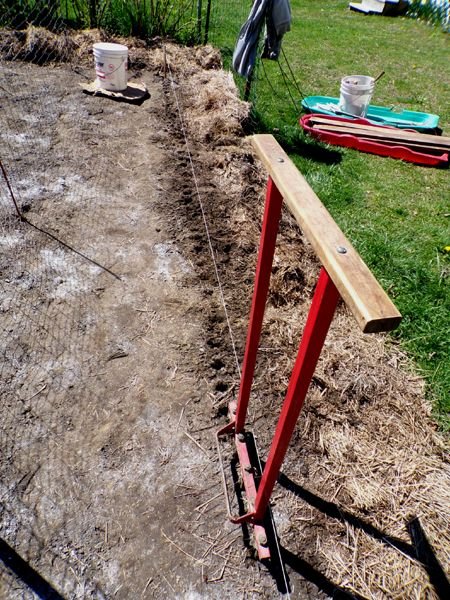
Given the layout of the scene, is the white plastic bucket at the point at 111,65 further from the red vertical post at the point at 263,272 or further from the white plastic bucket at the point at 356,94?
the red vertical post at the point at 263,272

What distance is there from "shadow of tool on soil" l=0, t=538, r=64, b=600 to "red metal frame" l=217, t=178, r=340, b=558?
0.95 m

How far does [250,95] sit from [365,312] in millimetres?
6940

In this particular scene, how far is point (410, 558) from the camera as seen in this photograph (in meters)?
2.46

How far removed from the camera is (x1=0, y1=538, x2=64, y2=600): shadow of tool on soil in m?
2.22

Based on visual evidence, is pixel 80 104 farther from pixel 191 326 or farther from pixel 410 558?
pixel 410 558

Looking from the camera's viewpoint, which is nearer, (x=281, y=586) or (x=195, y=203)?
(x=281, y=586)

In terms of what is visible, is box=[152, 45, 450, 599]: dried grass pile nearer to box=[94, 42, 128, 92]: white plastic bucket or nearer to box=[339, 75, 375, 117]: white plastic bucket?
box=[339, 75, 375, 117]: white plastic bucket

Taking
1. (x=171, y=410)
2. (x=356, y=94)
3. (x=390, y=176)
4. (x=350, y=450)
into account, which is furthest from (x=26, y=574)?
(x=356, y=94)

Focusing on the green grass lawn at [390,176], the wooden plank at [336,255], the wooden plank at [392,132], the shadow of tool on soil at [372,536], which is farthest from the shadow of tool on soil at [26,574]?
the wooden plank at [392,132]

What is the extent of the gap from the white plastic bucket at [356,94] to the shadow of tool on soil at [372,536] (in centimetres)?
616

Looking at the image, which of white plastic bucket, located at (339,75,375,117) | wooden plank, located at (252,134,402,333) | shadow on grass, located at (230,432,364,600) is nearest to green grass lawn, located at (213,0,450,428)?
white plastic bucket, located at (339,75,375,117)

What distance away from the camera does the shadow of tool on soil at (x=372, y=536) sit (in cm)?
236

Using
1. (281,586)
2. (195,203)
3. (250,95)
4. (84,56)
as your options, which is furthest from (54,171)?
(281,586)

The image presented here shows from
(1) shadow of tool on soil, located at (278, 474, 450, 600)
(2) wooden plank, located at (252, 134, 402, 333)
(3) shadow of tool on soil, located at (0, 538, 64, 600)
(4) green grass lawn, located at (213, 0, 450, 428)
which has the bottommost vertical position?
(3) shadow of tool on soil, located at (0, 538, 64, 600)
